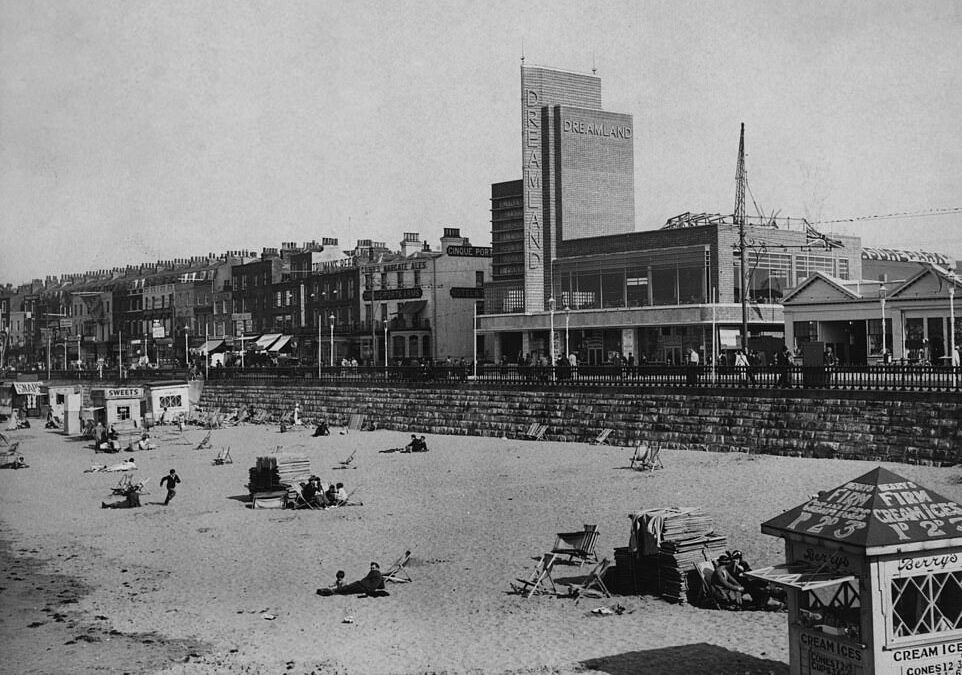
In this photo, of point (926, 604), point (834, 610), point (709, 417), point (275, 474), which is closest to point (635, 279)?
point (709, 417)

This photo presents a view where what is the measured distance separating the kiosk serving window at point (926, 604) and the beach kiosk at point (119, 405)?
1908 inches

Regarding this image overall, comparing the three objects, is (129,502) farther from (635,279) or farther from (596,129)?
(596,129)

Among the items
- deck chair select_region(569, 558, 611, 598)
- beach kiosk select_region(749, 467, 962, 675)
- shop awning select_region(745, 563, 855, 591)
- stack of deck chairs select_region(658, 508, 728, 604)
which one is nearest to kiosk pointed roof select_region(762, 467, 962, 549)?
beach kiosk select_region(749, 467, 962, 675)

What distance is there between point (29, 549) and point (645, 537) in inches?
557

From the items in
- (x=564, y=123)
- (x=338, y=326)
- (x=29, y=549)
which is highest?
(x=564, y=123)

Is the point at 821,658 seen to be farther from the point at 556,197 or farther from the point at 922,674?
the point at 556,197

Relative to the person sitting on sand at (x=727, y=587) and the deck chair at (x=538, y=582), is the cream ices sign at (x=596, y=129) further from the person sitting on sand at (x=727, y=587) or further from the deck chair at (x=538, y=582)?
the person sitting on sand at (x=727, y=587)

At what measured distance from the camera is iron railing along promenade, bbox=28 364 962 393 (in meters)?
28.1

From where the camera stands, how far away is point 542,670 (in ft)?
41.8

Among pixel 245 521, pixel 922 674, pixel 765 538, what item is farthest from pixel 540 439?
pixel 922 674

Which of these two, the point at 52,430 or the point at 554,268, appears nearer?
the point at 52,430

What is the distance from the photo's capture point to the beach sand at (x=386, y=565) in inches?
538

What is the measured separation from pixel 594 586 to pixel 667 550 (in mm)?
1432

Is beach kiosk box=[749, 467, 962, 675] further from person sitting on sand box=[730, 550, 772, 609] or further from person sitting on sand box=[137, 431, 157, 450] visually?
person sitting on sand box=[137, 431, 157, 450]
